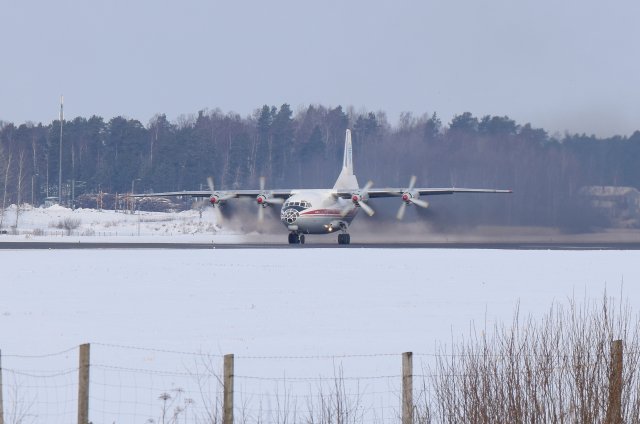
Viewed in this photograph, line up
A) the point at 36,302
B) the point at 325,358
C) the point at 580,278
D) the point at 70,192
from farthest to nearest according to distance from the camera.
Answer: the point at 70,192 → the point at 580,278 → the point at 36,302 → the point at 325,358

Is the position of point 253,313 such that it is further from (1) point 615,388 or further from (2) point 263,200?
(2) point 263,200

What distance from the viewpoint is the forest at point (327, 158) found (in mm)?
84188

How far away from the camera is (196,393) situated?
56.2 feet

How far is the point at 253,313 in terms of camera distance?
92.2 ft

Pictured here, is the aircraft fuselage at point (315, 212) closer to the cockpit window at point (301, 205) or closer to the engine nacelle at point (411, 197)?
the cockpit window at point (301, 205)

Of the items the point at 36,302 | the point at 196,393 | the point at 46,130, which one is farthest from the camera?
the point at 46,130

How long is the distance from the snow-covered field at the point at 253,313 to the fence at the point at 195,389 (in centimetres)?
5

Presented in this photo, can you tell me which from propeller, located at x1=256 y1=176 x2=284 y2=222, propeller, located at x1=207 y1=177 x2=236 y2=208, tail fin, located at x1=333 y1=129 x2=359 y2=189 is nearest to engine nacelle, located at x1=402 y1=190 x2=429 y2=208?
tail fin, located at x1=333 y1=129 x2=359 y2=189

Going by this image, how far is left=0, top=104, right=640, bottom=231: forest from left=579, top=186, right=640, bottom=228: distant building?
34.9 inches

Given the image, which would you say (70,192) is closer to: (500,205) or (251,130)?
(251,130)

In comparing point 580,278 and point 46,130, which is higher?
point 46,130

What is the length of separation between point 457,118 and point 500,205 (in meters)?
73.1

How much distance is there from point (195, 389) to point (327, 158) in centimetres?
14078

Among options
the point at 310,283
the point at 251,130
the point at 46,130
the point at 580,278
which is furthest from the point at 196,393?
the point at 46,130
